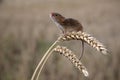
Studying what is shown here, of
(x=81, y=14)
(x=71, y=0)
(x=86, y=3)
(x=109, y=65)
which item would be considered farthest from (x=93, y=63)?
(x=71, y=0)

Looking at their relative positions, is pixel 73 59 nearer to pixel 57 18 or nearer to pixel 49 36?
pixel 57 18

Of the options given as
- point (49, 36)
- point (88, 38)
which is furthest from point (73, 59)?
point (49, 36)

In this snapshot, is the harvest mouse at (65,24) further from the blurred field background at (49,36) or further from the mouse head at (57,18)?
the blurred field background at (49,36)

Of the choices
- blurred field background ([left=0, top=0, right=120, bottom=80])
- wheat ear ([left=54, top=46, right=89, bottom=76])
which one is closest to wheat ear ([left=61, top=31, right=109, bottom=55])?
wheat ear ([left=54, top=46, right=89, bottom=76])

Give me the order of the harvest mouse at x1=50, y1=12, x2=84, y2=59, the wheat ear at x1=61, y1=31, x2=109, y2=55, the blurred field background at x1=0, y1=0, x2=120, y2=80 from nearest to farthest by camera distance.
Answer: the wheat ear at x1=61, y1=31, x2=109, y2=55
the harvest mouse at x1=50, y1=12, x2=84, y2=59
the blurred field background at x1=0, y1=0, x2=120, y2=80

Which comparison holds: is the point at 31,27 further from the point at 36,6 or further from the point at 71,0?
the point at 71,0

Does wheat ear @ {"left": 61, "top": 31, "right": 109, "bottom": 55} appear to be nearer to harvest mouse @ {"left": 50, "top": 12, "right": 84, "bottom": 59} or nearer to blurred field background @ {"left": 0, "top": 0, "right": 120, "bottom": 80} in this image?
harvest mouse @ {"left": 50, "top": 12, "right": 84, "bottom": 59}
